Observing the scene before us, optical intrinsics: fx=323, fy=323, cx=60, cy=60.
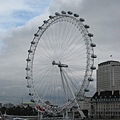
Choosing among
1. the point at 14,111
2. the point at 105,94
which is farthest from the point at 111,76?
the point at 14,111

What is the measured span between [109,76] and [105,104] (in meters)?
28.9

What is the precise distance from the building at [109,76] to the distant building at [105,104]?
18.9 metres

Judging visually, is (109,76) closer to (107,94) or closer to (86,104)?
(86,104)

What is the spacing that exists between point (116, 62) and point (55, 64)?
402ft

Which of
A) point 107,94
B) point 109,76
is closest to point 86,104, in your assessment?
point 109,76

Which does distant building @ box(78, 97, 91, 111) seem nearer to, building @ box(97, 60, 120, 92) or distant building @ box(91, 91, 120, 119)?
building @ box(97, 60, 120, 92)

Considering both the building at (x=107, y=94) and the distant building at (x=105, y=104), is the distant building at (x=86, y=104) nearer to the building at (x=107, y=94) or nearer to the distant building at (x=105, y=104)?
the building at (x=107, y=94)

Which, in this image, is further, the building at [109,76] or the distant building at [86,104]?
the building at [109,76]

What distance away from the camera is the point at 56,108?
191 ft

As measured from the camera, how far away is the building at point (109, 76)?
167 meters

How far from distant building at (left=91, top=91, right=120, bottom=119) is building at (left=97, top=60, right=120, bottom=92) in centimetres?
1885

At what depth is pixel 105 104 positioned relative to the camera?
14100 cm

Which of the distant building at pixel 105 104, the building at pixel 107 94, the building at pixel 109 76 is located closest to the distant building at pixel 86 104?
the building at pixel 109 76

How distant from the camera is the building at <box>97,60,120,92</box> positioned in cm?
16675
